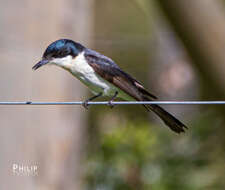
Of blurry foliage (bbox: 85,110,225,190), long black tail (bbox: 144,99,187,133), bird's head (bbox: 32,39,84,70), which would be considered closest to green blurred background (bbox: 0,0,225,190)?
blurry foliage (bbox: 85,110,225,190)

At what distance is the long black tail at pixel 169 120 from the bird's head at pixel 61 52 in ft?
2.39

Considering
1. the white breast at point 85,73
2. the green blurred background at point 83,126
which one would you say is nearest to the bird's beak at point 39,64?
→ the white breast at point 85,73

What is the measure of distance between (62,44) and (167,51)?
7.06 meters

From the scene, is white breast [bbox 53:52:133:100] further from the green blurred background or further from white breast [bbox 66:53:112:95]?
the green blurred background

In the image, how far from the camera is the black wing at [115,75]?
436 centimetres

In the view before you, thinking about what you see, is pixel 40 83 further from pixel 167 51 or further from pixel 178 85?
pixel 167 51

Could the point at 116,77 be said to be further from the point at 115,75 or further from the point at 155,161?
the point at 155,161

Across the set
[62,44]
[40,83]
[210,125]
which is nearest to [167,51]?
[210,125]

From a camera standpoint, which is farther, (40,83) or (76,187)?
(76,187)

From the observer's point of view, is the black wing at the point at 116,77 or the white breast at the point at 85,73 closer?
the black wing at the point at 116,77

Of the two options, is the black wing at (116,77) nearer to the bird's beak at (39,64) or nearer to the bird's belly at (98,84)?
the bird's belly at (98,84)

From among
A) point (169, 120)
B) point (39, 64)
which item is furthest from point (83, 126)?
point (169, 120)

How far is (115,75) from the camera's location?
447 centimetres

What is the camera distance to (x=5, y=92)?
638 cm
